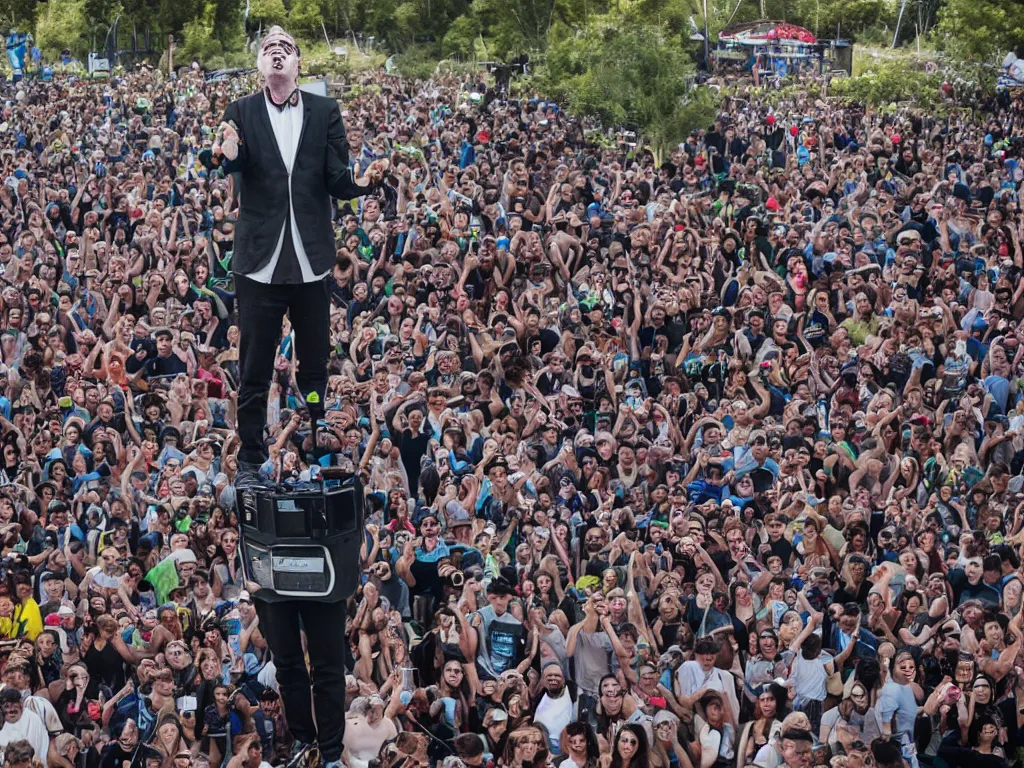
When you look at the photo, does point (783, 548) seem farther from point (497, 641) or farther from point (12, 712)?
point (12, 712)

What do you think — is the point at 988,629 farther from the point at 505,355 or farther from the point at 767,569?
the point at 505,355

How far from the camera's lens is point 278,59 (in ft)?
24.3

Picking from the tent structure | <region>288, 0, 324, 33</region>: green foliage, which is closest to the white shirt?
the tent structure

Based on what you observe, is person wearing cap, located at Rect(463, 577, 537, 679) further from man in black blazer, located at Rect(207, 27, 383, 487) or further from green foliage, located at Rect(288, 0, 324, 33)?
green foliage, located at Rect(288, 0, 324, 33)

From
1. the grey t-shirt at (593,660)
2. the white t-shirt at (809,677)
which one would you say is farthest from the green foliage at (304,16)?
the white t-shirt at (809,677)

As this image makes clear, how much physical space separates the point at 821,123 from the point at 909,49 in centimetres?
4210

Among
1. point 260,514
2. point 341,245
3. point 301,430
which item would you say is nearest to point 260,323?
point 260,514

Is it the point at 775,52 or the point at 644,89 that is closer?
the point at 644,89

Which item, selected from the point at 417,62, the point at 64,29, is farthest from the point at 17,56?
the point at 417,62

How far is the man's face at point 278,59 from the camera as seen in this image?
7402mm

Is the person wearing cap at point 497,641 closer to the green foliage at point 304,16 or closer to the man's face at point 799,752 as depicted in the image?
the man's face at point 799,752

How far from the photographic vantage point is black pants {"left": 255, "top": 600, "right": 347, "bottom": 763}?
791 cm

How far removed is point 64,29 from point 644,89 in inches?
1434

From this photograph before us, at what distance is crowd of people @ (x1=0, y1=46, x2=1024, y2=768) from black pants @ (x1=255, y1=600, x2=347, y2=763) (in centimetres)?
67
